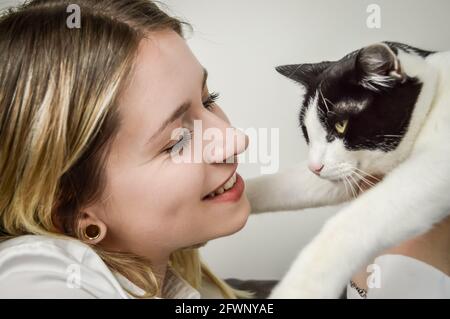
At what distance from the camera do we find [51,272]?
566mm

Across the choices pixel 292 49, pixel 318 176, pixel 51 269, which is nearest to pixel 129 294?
pixel 51 269

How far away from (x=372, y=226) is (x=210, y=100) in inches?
12.8

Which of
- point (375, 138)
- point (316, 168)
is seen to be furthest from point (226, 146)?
point (375, 138)

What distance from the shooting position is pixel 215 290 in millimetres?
867

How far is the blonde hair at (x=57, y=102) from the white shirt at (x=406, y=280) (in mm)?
448

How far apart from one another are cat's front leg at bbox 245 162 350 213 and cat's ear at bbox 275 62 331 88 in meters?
0.15

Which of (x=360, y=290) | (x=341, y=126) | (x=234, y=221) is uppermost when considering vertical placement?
(x=341, y=126)

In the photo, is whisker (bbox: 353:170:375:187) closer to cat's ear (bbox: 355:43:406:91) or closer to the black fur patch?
the black fur patch

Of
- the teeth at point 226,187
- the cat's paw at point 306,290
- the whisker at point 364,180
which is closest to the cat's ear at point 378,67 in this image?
the whisker at point 364,180

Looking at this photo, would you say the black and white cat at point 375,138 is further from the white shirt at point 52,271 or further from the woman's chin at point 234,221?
the white shirt at point 52,271

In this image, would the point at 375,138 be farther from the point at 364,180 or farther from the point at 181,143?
the point at 181,143

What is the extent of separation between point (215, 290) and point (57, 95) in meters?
Result: 0.48

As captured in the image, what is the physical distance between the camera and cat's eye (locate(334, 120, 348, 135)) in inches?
30.8

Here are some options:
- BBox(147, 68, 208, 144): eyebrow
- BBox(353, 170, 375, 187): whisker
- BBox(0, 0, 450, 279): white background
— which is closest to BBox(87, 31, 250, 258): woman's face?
BBox(147, 68, 208, 144): eyebrow
